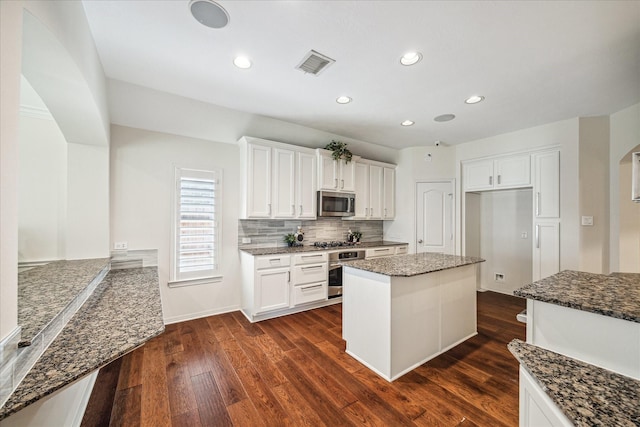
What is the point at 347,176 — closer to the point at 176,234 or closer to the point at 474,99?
the point at 474,99

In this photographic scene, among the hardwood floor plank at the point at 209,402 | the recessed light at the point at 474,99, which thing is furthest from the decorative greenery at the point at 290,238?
the recessed light at the point at 474,99

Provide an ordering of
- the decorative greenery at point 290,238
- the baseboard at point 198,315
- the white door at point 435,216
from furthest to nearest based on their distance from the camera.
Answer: the white door at point 435,216
the decorative greenery at point 290,238
the baseboard at point 198,315

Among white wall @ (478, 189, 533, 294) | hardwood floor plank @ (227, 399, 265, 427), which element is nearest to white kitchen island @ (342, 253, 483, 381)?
hardwood floor plank @ (227, 399, 265, 427)

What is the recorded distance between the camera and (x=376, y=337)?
2264 millimetres

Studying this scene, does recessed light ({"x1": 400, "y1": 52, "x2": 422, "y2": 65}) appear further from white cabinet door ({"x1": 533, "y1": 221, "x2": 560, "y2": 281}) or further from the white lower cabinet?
white cabinet door ({"x1": 533, "y1": 221, "x2": 560, "y2": 281})

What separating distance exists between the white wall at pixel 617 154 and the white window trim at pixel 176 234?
5.13m

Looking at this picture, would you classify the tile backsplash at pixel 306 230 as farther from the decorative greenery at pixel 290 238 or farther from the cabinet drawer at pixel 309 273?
the cabinet drawer at pixel 309 273

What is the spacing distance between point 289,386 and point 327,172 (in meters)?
2.97

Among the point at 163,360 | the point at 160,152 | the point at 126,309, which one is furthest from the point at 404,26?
the point at 163,360

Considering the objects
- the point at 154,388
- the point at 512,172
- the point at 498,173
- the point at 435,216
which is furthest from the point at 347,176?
the point at 154,388

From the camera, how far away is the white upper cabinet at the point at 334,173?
13.5ft

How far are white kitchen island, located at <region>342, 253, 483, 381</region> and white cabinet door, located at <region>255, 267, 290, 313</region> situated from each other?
1149mm

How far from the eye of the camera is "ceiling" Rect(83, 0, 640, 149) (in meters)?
1.74

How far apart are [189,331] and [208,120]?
8.60 ft
